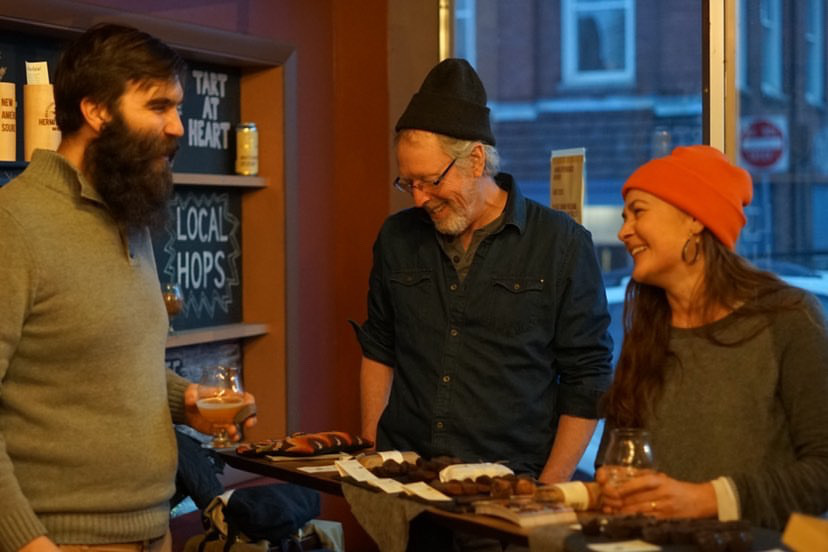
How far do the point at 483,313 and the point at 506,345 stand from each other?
0.10 meters

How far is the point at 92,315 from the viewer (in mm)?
2297

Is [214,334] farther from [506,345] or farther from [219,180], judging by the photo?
[506,345]

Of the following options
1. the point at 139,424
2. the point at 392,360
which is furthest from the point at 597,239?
the point at 139,424

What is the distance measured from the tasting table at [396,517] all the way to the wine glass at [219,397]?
0.22 meters

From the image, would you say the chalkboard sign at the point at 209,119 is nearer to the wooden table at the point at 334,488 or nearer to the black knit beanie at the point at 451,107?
the black knit beanie at the point at 451,107

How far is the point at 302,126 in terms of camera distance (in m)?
4.51

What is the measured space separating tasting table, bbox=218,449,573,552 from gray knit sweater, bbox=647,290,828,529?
1.22 feet

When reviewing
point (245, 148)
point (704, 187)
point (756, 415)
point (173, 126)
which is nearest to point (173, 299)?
point (245, 148)

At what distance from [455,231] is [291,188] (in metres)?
1.56

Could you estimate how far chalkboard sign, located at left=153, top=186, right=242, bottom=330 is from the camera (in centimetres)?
420

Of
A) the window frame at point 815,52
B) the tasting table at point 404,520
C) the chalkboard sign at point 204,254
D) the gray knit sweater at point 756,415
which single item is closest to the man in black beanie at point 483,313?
the tasting table at point 404,520

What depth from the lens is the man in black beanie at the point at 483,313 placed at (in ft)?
9.68

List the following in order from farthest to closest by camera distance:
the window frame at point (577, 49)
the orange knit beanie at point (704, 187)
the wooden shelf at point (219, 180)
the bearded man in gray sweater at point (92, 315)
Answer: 1. the window frame at point (577, 49)
2. the wooden shelf at point (219, 180)
3. the orange knit beanie at point (704, 187)
4. the bearded man in gray sweater at point (92, 315)

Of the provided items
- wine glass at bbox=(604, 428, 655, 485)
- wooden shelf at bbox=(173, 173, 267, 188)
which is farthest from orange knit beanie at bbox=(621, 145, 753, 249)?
wooden shelf at bbox=(173, 173, 267, 188)
